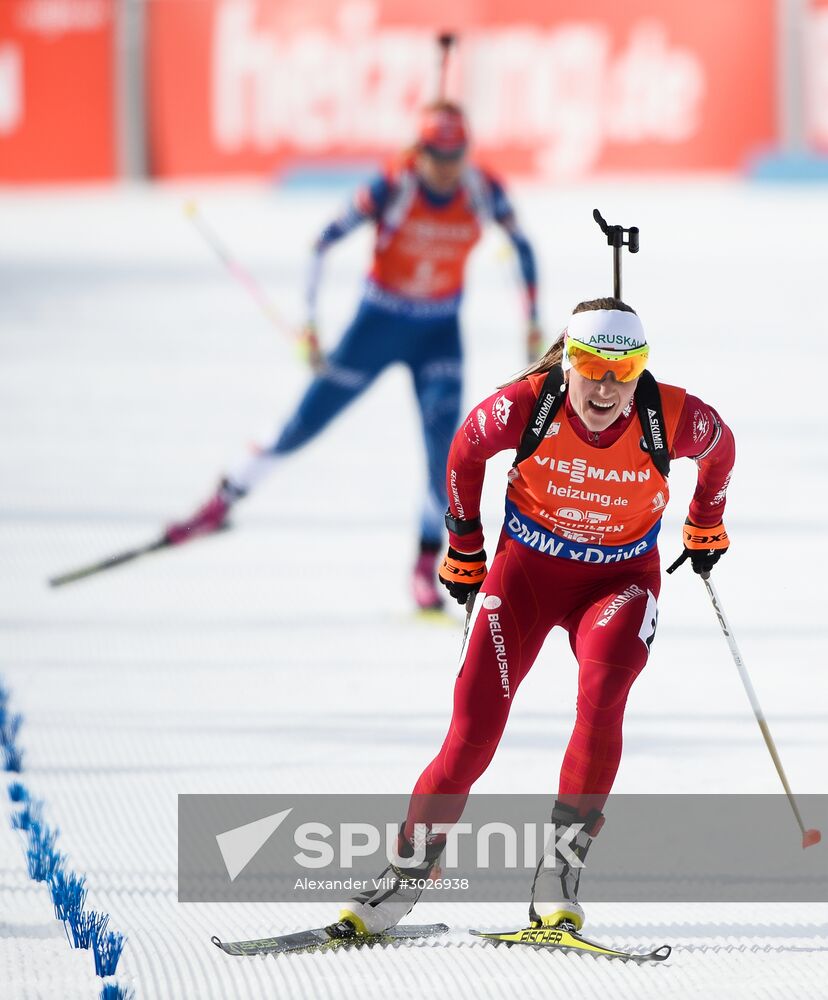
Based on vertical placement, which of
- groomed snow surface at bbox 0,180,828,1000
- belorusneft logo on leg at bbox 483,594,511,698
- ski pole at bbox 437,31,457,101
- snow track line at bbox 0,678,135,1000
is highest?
ski pole at bbox 437,31,457,101

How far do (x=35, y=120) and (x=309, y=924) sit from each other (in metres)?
20.8

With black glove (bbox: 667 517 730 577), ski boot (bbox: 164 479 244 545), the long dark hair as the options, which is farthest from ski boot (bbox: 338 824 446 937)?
ski boot (bbox: 164 479 244 545)

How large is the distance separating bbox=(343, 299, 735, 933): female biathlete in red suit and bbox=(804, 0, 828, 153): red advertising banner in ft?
57.0

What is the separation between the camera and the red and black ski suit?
12.5ft

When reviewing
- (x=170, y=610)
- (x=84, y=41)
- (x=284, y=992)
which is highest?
(x=84, y=41)

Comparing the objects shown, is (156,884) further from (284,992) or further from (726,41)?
(726,41)

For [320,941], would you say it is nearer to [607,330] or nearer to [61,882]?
[61,882]

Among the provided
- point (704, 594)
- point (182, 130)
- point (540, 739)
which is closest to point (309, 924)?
point (540, 739)

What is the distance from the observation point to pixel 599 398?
12.3ft

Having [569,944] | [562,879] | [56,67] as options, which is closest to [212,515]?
[562,879]

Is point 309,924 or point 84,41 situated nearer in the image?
point 309,924

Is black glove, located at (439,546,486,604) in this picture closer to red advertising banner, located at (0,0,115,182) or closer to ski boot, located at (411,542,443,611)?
ski boot, located at (411,542,443,611)

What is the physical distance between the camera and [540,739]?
18.0 feet

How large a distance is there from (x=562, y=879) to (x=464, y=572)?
0.73m
